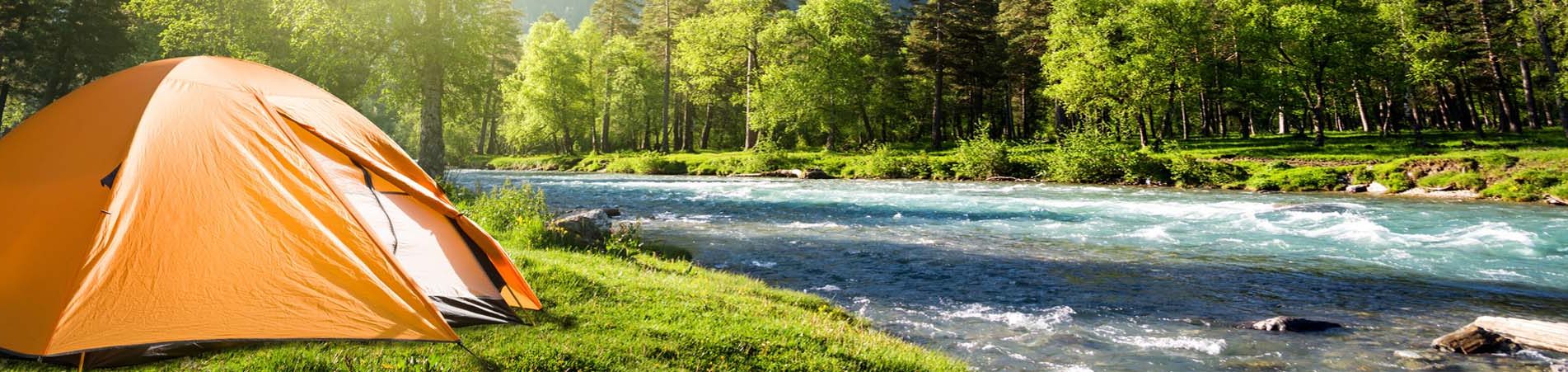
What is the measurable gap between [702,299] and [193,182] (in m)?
4.24

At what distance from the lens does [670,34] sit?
1983 inches

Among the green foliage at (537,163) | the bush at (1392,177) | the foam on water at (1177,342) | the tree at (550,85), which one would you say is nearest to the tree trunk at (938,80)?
the bush at (1392,177)

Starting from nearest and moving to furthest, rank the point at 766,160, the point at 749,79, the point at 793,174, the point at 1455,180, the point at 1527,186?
the point at 1527,186, the point at 1455,180, the point at 793,174, the point at 766,160, the point at 749,79

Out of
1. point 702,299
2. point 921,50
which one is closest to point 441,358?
point 702,299

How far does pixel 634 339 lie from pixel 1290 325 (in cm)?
698

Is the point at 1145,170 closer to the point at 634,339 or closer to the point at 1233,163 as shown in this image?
the point at 1233,163

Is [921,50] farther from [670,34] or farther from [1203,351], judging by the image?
[1203,351]

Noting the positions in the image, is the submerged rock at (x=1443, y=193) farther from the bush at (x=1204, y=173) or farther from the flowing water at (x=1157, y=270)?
the bush at (x=1204, y=173)

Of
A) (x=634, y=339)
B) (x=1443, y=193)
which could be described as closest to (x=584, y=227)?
(x=634, y=339)

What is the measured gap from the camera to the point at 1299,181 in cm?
2541

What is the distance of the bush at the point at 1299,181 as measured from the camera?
25078 millimetres

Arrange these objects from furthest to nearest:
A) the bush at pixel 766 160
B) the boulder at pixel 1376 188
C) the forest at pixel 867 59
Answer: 1. the bush at pixel 766 160
2. the boulder at pixel 1376 188
3. the forest at pixel 867 59

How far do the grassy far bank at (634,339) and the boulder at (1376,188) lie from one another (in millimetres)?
24106

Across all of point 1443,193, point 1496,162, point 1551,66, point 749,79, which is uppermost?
point 749,79
